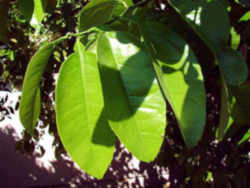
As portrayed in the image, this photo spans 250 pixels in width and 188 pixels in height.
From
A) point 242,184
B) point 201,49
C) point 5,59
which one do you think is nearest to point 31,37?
point 5,59

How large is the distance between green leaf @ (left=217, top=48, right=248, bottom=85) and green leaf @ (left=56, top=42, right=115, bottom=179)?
26 cm

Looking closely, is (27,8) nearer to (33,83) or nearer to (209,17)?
(33,83)

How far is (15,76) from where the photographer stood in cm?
233

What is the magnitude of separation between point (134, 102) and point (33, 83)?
242mm

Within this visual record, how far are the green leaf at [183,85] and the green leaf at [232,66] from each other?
2.2 inches

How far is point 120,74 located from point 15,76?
1.96m

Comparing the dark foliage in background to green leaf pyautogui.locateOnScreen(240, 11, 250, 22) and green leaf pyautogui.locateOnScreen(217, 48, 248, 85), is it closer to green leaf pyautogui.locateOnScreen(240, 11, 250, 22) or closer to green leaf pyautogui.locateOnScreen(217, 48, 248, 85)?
green leaf pyautogui.locateOnScreen(240, 11, 250, 22)

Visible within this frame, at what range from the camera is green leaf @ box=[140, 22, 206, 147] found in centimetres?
54

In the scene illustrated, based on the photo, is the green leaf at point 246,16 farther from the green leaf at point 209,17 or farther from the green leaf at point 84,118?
the green leaf at point 84,118

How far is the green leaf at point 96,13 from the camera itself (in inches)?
30.7

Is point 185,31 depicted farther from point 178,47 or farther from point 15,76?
point 15,76

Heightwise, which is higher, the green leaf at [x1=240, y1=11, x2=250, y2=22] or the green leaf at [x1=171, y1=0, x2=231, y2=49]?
the green leaf at [x1=171, y1=0, x2=231, y2=49]

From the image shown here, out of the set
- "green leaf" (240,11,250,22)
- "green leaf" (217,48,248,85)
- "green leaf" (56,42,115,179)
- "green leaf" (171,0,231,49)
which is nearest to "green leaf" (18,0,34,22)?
"green leaf" (56,42,115,179)

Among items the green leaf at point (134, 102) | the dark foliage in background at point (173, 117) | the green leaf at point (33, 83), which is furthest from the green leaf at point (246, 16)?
the green leaf at point (33, 83)
